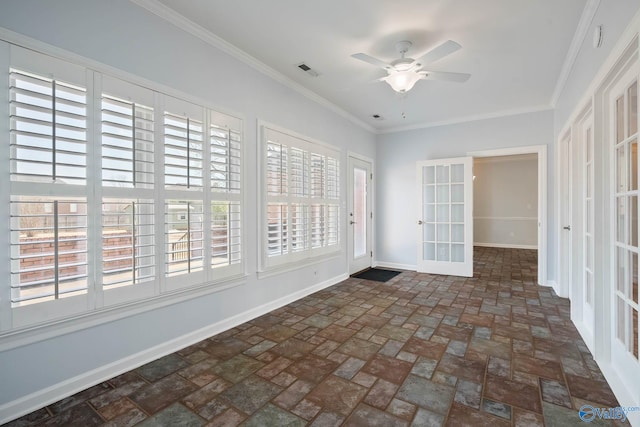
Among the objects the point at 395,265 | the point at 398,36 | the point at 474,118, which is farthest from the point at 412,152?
the point at 398,36

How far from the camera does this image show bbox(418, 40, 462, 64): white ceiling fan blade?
223cm

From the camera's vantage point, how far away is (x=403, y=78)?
2.92 m


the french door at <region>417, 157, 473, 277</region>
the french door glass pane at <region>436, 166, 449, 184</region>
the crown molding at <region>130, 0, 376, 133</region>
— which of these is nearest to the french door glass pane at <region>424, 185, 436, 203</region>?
the french door at <region>417, 157, 473, 277</region>

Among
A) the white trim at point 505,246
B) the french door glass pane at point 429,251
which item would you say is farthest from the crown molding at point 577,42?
the white trim at point 505,246

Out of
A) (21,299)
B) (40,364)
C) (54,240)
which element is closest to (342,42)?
(54,240)

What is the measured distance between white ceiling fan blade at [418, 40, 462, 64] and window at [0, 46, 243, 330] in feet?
6.25

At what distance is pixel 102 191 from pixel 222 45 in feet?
5.72

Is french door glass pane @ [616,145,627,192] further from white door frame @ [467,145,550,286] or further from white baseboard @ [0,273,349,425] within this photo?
white baseboard @ [0,273,349,425]

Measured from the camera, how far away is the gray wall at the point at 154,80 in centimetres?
178

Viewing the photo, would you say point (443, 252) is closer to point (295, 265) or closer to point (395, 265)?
point (395, 265)

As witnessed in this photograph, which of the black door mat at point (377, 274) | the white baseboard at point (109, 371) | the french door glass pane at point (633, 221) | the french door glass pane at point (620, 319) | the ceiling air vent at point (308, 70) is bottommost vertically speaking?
the white baseboard at point (109, 371)

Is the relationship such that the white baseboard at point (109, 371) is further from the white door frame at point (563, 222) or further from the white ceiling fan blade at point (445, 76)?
the white door frame at point (563, 222)

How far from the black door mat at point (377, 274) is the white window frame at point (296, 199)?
0.79m

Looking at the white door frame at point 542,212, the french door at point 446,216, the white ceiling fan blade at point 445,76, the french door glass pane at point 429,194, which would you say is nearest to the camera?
the white ceiling fan blade at point 445,76
